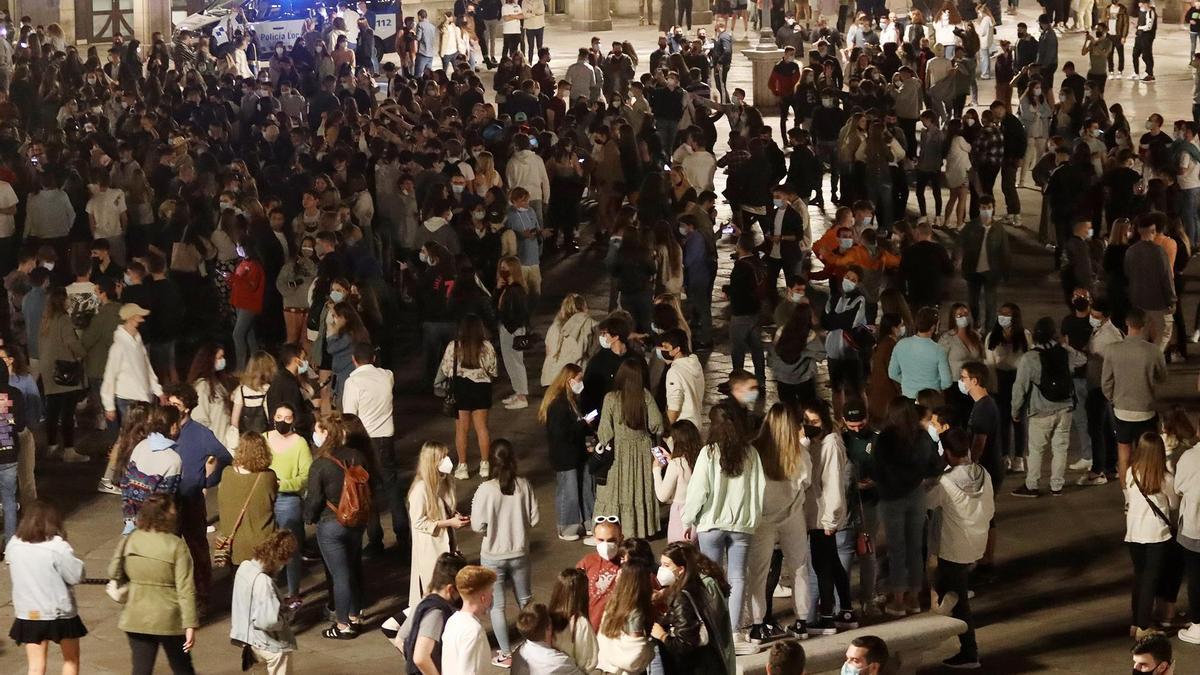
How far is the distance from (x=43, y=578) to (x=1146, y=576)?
630 cm

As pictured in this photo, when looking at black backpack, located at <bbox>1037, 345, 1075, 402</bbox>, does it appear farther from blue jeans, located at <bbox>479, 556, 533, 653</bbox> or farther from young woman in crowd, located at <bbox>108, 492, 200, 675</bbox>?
young woman in crowd, located at <bbox>108, 492, 200, 675</bbox>

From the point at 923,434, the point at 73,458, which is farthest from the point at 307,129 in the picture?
the point at 923,434

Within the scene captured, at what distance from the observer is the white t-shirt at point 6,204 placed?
1841 centimetres

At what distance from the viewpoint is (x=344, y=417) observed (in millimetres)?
11555

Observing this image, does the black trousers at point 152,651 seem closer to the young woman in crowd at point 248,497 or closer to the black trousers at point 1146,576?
the young woman in crowd at point 248,497

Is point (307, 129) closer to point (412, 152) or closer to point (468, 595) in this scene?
point (412, 152)

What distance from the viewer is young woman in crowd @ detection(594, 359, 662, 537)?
1236 centimetres

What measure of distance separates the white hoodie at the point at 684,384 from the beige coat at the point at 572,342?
4.42 feet

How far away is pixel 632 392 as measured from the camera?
12328 millimetres

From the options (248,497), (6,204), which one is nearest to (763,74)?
(6,204)

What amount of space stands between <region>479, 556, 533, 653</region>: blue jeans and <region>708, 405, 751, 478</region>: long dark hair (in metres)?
1.33

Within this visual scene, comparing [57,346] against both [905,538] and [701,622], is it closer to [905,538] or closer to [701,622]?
[905,538]

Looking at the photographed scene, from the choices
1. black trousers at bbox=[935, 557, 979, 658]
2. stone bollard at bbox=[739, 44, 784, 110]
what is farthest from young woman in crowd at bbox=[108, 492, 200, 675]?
stone bollard at bbox=[739, 44, 784, 110]

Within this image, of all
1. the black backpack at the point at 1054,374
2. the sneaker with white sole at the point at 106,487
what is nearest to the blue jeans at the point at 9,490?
the sneaker with white sole at the point at 106,487
